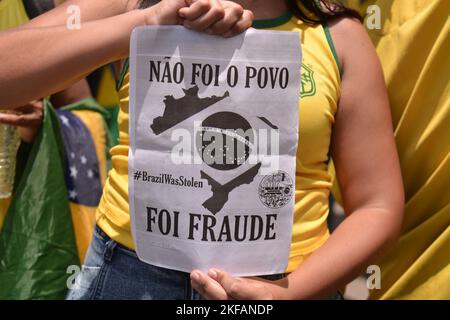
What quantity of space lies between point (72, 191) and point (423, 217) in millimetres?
1196

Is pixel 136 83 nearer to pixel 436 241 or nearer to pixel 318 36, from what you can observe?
pixel 318 36

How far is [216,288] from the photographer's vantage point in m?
1.32

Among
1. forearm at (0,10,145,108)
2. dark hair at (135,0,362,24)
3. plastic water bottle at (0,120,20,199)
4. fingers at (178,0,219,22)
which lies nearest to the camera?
fingers at (178,0,219,22)

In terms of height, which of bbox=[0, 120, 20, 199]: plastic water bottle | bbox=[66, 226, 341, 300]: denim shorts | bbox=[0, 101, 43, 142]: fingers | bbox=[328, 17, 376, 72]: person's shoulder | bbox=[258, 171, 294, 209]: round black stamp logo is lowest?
bbox=[0, 120, 20, 199]: plastic water bottle

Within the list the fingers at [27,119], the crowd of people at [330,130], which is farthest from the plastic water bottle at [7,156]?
the crowd of people at [330,130]

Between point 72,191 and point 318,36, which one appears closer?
point 318,36

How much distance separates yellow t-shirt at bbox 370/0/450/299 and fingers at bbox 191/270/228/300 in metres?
0.45

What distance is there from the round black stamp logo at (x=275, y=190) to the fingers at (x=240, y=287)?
0.14 m

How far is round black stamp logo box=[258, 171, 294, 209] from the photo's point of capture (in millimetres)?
1342

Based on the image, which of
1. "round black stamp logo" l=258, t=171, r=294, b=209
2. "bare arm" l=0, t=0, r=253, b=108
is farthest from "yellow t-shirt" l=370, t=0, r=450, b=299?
"bare arm" l=0, t=0, r=253, b=108

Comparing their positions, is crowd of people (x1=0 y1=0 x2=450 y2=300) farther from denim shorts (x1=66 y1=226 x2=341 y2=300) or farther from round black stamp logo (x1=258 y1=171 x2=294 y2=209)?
round black stamp logo (x1=258 y1=171 x2=294 y2=209)

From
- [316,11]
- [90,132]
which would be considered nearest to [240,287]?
[316,11]

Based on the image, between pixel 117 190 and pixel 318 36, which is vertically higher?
pixel 318 36
